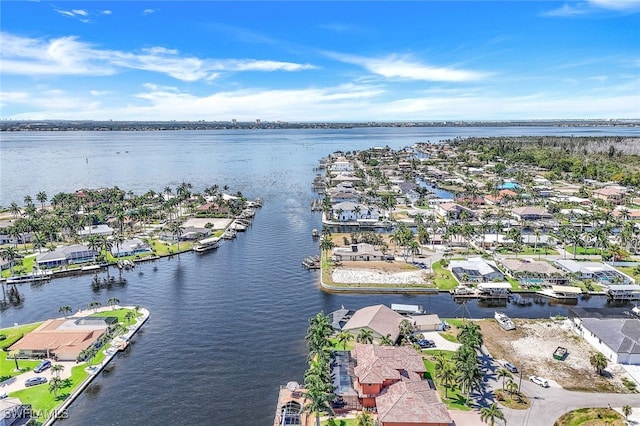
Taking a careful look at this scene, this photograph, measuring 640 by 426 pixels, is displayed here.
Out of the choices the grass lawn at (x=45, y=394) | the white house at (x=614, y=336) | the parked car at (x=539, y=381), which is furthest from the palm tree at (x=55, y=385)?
the white house at (x=614, y=336)

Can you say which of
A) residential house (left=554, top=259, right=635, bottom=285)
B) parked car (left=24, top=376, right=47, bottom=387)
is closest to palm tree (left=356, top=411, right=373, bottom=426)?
parked car (left=24, top=376, right=47, bottom=387)

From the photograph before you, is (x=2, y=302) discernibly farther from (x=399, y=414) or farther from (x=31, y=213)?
(x=399, y=414)

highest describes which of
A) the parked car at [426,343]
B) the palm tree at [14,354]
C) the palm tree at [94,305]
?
the palm tree at [94,305]

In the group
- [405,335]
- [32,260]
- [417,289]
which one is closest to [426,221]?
[417,289]

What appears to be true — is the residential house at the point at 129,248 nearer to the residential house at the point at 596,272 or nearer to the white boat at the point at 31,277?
the white boat at the point at 31,277

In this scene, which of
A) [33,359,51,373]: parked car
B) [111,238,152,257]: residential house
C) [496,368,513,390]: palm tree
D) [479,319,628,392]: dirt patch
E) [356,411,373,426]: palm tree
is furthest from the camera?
[111,238,152,257]: residential house

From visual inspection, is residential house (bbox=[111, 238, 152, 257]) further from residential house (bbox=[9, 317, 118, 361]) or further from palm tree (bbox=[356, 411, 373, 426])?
palm tree (bbox=[356, 411, 373, 426])

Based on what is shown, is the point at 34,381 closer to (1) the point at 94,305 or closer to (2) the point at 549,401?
(1) the point at 94,305
